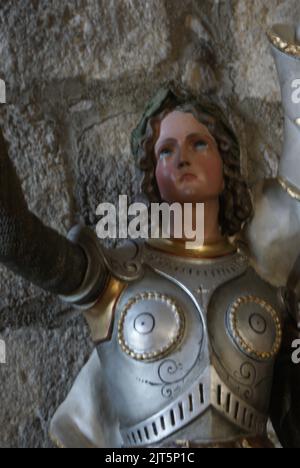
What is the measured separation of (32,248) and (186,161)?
24cm

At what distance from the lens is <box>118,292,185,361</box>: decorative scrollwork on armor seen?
97cm

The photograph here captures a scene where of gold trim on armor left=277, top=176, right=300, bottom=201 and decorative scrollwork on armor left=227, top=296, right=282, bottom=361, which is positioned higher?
gold trim on armor left=277, top=176, right=300, bottom=201

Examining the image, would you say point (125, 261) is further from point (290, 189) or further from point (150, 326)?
point (290, 189)

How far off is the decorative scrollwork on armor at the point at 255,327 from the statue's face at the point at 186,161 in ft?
0.47

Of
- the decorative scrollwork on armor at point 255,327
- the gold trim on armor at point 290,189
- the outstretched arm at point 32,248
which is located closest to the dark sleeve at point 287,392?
the decorative scrollwork on armor at point 255,327

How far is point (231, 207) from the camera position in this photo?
109 cm

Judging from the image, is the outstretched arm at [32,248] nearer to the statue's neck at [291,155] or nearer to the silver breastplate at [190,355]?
the silver breastplate at [190,355]

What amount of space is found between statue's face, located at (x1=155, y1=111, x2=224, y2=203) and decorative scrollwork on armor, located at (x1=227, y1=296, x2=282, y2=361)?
0.14 metres

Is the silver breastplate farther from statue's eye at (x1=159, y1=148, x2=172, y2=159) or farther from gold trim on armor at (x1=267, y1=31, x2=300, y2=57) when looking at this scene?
gold trim on armor at (x1=267, y1=31, x2=300, y2=57)

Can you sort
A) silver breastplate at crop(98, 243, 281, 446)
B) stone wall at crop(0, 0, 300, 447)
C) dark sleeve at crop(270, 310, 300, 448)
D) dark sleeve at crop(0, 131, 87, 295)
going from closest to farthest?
dark sleeve at crop(0, 131, 87, 295), silver breastplate at crop(98, 243, 281, 446), dark sleeve at crop(270, 310, 300, 448), stone wall at crop(0, 0, 300, 447)

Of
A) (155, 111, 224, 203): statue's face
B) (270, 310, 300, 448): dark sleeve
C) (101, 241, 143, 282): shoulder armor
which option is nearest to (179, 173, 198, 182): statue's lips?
(155, 111, 224, 203): statue's face

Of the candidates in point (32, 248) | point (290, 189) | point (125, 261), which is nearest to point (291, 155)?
point (290, 189)

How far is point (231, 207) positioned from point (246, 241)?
55 millimetres

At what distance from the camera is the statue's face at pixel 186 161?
103cm
